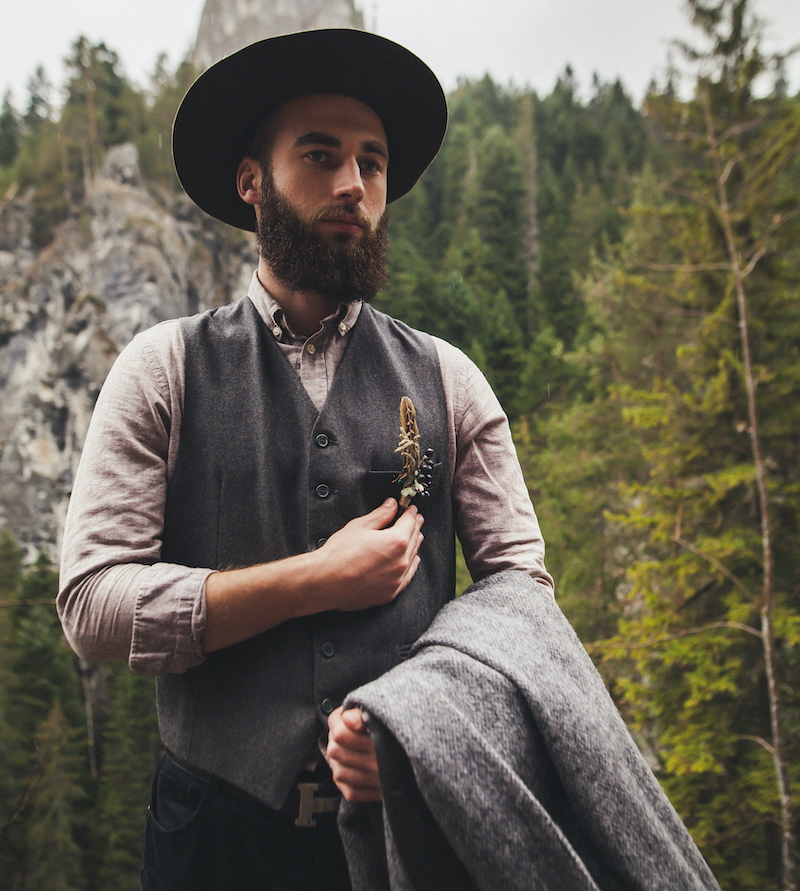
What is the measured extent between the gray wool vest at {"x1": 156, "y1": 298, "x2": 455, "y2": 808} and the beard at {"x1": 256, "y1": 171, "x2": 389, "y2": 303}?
16cm

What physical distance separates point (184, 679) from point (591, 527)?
12.4 metres

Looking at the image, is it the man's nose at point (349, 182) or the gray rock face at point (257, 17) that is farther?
the gray rock face at point (257, 17)

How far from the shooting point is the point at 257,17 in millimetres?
51156

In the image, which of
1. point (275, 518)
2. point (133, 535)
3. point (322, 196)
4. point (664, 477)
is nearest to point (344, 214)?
point (322, 196)

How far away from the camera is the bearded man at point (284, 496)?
3.26ft

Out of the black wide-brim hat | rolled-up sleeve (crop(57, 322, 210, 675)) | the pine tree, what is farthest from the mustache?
the pine tree

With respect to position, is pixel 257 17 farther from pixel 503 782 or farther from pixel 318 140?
pixel 503 782

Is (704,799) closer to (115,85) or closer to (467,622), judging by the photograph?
(467,622)

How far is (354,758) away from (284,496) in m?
0.47

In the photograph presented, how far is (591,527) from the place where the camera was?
496 inches

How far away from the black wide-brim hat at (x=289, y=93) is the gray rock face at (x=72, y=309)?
28707 millimetres

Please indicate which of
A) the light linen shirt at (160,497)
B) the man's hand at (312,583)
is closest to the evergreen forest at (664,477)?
the light linen shirt at (160,497)

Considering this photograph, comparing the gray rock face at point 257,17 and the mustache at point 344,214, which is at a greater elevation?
the gray rock face at point 257,17

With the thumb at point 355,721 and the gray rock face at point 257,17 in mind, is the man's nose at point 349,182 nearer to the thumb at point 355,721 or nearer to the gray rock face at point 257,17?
the thumb at point 355,721
